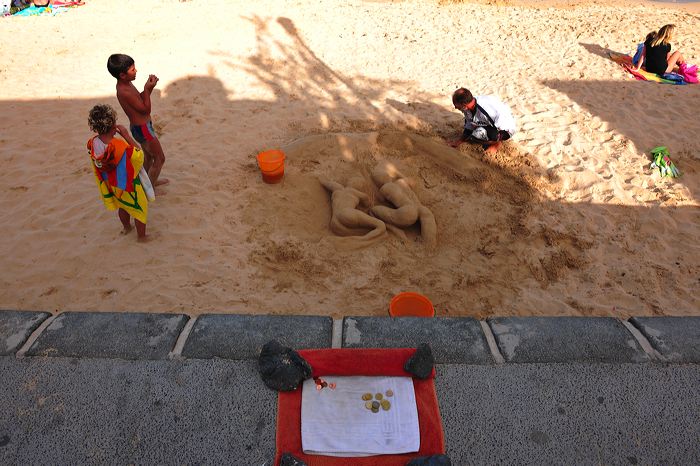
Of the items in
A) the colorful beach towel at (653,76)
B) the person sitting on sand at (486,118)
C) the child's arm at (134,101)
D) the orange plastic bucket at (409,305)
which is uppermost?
the colorful beach towel at (653,76)

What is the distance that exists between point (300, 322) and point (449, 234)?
2.03m

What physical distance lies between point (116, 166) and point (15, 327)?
131 centimetres

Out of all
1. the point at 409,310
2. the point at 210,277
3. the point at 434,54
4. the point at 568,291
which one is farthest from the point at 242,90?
the point at 568,291

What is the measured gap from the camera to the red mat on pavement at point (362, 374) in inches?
73.4

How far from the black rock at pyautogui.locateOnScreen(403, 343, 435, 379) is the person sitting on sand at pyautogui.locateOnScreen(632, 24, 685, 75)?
6.66 metres

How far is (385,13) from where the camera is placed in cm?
851

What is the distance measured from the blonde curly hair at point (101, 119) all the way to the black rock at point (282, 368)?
6.89 ft

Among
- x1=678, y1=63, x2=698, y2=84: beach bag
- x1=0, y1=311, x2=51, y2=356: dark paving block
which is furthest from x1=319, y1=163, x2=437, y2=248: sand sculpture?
x1=678, y1=63, x2=698, y2=84: beach bag

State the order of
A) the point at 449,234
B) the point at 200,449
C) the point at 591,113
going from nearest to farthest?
the point at 200,449 → the point at 449,234 → the point at 591,113

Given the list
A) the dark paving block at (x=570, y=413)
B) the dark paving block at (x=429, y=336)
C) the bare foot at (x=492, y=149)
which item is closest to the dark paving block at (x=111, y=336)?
the dark paving block at (x=429, y=336)

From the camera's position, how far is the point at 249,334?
232 centimetres

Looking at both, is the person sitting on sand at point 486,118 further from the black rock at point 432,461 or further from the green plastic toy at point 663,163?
the black rock at point 432,461

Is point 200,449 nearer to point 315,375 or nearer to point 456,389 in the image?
point 315,375

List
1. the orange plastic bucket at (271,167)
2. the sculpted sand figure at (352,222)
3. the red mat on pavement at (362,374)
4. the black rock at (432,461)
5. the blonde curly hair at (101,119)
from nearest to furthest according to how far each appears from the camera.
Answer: the black rock at (432,461) < the red mat on pavement at (362,374) < the blonde curly hair at (101,119) < the sculpted sand figure at (352,222) < the orange plastic bucket at (271,167)
